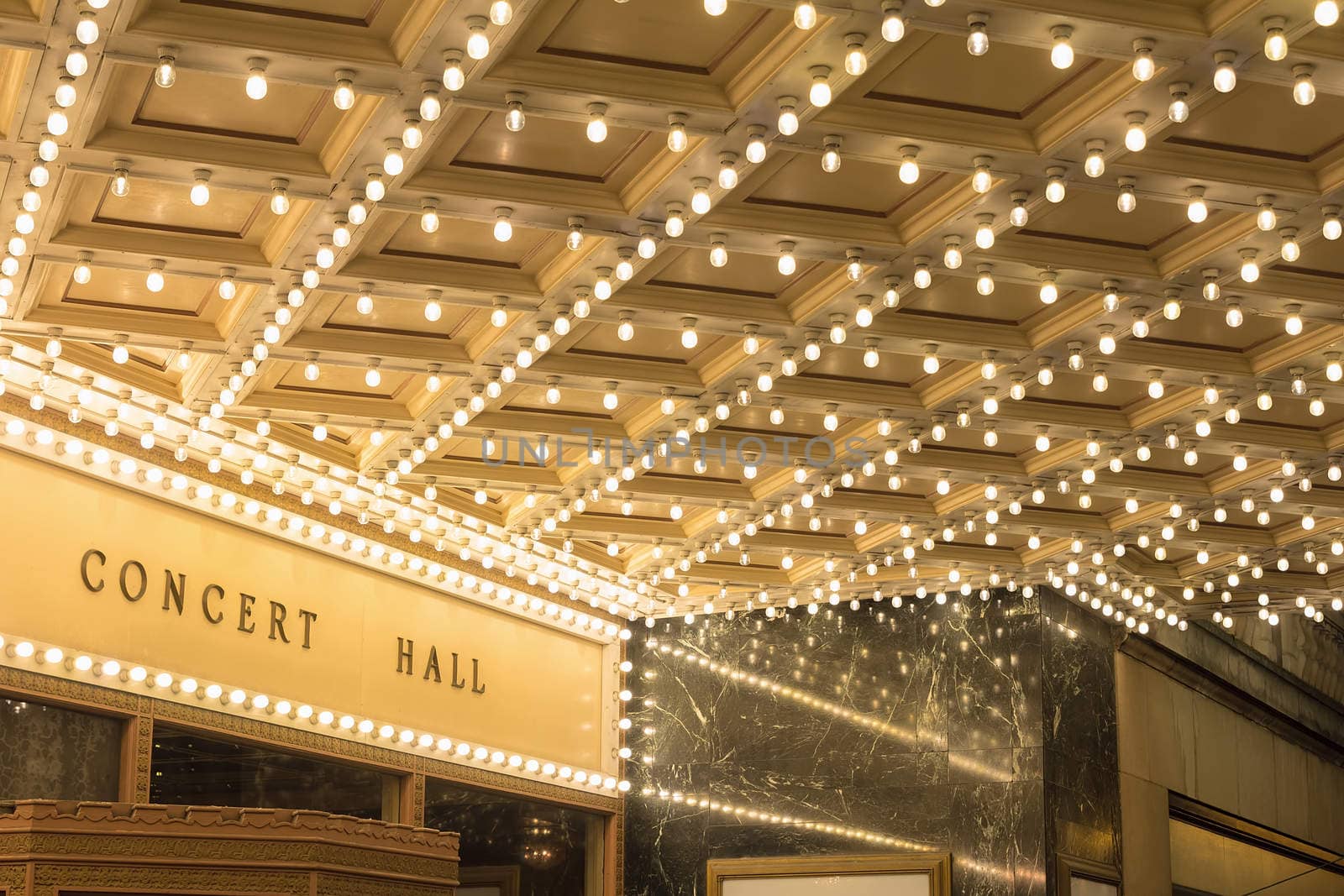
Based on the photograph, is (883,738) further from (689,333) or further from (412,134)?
(412,134)

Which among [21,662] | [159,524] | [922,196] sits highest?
[922,196]

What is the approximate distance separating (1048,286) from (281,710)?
20.0 feet

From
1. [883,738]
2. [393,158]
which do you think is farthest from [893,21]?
[883,738]

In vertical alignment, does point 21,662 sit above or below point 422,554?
below

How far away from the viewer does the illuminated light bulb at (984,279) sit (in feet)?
26.2

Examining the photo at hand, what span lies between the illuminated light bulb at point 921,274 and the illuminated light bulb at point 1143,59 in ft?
6.52

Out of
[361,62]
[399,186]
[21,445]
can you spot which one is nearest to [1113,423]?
[399,186]

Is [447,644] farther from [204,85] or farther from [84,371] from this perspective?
[204,85]

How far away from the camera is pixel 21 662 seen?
9445 millimetres

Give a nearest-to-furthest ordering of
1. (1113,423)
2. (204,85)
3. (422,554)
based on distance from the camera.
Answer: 1. (204,85)
2. (1113,423)
3. (422,554)

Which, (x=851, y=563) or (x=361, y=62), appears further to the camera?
(x=851, y=563)

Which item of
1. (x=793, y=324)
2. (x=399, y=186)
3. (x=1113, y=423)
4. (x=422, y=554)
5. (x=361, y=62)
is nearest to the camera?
(x=361, y=62)

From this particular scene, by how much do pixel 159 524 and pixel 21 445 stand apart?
47.2 inches

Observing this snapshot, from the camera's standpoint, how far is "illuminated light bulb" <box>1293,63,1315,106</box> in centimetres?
616
